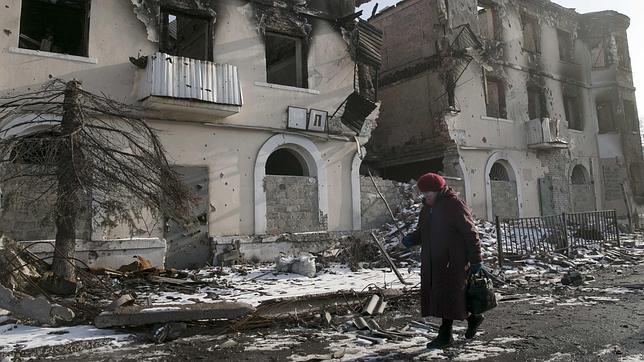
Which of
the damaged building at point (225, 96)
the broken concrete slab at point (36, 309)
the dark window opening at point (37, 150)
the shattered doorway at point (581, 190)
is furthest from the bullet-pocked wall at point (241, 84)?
the shattered doorway at point (581, 190)

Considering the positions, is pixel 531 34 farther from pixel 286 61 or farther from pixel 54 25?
pixel 54 25

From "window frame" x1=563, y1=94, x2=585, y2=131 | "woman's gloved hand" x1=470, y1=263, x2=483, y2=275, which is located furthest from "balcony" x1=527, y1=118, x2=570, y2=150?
"woman's gloved hand" x1=470, y1=263, x2=483, y2=275

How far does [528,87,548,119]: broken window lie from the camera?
18.3 metres

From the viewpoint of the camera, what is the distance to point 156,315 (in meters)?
4.78

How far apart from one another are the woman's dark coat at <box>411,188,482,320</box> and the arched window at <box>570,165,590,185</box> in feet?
60.3

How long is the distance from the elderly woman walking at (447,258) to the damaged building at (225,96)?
19.5ft

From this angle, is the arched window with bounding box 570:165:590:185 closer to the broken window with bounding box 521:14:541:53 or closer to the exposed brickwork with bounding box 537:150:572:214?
the exposed brickwork with bounding box 537:150:572:214

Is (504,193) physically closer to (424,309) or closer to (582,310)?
(582,310)

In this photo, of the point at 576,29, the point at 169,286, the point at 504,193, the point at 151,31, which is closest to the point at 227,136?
the point at 151,31

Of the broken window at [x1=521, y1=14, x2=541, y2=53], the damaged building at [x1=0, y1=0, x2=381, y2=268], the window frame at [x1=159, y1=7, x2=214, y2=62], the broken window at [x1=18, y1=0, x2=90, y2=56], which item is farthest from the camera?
the broken window at [x1=521, y1=14, x2=541, y2=53]

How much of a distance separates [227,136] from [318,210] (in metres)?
3.19

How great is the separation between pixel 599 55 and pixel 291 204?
17983mm

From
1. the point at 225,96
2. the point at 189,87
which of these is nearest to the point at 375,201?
the point at 225,96

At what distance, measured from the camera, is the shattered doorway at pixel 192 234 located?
1024 cm
